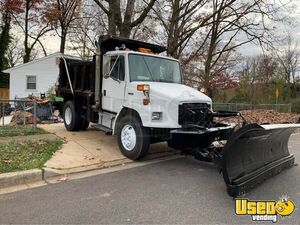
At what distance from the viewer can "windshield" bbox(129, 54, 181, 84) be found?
819 centimetres

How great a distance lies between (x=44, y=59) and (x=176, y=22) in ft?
38.4

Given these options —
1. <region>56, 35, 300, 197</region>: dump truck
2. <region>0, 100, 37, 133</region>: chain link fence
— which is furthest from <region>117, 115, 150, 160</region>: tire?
<region>0, 100, 37, 133</region>: chain link fence

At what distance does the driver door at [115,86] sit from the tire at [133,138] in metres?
0.59

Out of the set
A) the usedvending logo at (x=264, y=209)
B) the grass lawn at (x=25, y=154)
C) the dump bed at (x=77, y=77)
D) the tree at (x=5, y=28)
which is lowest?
the usedvending logo at (x=264, y=209)

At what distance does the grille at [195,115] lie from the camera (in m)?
7.23

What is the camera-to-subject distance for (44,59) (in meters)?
25.8

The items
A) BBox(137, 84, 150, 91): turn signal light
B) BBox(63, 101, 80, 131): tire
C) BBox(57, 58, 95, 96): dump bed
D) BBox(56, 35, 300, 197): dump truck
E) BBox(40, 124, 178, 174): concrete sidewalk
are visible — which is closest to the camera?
Answer: BBox(56, 35, 300, 197): dump truck

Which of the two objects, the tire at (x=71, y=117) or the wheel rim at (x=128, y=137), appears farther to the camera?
the tire at (x=71, y=117)

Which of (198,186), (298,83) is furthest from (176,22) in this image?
(298,83)

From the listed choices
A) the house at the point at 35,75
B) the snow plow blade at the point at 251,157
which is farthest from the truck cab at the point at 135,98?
the house at the point at 35,75

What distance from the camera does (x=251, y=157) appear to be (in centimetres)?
577

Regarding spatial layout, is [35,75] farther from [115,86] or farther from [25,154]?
[25,154]

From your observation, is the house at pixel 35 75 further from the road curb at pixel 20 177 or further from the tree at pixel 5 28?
the road curb at pixel 20 177

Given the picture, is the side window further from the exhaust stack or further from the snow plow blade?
the snow plow blade
